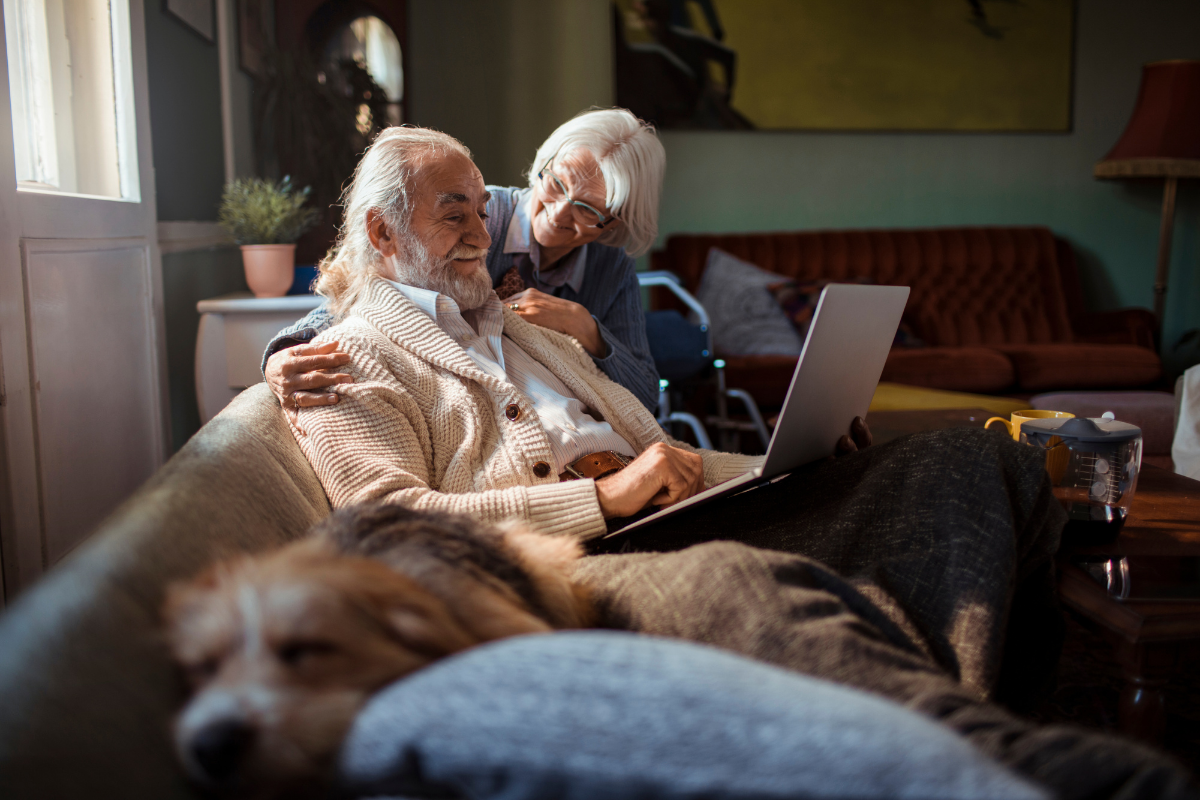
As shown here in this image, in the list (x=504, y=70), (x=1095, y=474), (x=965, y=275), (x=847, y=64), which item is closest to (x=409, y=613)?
(x=1095, y=474)

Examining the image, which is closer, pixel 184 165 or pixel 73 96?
pixel 73 96

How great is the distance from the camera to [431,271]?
1.56 metres

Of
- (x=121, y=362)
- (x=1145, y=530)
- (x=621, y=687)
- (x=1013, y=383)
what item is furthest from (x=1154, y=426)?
(x=121, y=362)

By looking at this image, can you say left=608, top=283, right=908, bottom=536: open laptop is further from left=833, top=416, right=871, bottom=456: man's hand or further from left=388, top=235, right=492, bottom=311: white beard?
left=388, top=235, right=492, bottom=311: white beard

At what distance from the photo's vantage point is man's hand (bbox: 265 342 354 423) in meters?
1.29

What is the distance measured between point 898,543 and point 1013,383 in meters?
2.90

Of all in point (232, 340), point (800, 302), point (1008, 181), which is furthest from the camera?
point (1008, 181)

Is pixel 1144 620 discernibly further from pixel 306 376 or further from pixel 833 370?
pixel 306 376

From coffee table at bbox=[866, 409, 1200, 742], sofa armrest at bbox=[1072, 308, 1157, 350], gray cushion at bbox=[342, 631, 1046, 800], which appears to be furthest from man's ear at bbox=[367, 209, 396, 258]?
sofa armrest at bbox=[1072, 308, 1157, 350]

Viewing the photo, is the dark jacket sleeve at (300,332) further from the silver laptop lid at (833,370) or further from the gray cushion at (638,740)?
the gray cushion at (638,740)

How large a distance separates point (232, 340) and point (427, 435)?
4.11 ft

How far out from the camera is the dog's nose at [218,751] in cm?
59

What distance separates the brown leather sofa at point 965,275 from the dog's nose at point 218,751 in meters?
3.30

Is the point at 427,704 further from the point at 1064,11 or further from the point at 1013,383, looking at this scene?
the point at 1064,11
